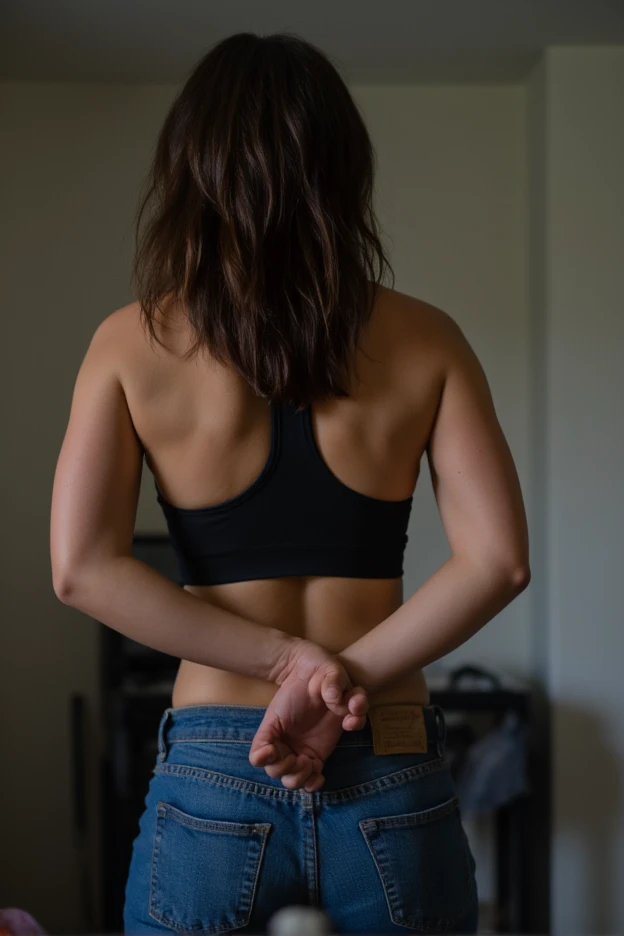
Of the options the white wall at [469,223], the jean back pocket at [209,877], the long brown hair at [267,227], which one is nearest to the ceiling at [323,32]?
the white wall at [469,223]

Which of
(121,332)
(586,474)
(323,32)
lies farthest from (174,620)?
(323,32)

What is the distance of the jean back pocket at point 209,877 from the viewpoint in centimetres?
93

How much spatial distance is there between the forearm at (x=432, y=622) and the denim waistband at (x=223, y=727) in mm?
52

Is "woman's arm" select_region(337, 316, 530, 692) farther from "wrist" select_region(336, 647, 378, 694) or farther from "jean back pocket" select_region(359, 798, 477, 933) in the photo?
"jean back pocket" select_region(359, 798, 477, 933)

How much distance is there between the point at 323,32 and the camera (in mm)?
2744

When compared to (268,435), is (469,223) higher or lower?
higher

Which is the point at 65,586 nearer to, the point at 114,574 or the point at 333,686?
the point at 114,574

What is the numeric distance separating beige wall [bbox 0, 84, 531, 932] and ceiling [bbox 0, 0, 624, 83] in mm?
121

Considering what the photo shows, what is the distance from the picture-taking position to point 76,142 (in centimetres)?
303

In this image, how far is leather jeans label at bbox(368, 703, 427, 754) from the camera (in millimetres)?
1005

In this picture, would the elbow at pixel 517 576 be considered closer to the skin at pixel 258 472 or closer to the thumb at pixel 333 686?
the skin at pixel 258 472

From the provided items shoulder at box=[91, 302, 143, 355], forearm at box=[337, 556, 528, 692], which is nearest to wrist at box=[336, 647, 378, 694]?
forearm at box=[337, 556, 528, 692]

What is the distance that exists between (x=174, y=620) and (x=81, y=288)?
222 cm

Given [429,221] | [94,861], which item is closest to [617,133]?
[429,221]
